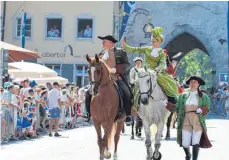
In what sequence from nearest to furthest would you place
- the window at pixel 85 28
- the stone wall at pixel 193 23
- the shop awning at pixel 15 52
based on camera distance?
the shop awning at pixel 15 52
the window at pixel 85 28
the stone wall at pixel 193 23

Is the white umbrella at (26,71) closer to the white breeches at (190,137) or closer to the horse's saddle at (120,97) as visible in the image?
the horse's saddle at (120,97)

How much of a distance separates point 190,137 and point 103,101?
6.74 feet

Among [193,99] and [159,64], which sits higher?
[159,64]

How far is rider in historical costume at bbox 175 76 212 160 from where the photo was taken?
10406mm

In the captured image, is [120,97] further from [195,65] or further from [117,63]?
[195,65]

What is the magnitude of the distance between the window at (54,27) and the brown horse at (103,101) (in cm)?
3104

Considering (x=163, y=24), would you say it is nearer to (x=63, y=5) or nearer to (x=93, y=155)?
(x=63, y=5)

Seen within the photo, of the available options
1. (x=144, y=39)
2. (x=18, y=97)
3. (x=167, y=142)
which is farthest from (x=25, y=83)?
(x=144, y=39)

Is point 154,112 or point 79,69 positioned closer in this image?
point 154,112

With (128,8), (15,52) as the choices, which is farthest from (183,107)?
(128,8)

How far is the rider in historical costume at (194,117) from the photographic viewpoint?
10.4 m

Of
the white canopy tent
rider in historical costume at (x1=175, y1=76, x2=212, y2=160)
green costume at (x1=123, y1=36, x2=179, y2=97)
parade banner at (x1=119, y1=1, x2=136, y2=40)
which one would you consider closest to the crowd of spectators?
the white canopy tent

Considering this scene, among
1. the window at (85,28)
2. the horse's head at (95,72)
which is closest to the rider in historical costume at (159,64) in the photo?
the horse's head at (95,72)

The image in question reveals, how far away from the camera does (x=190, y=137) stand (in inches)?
412
